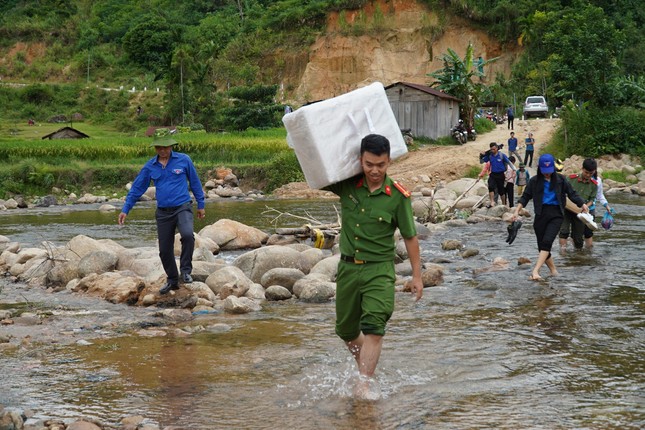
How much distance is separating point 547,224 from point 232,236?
6.28 meters

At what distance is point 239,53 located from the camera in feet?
185

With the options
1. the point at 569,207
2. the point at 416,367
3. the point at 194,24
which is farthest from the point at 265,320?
the point at 194,24

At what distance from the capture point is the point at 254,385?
6477 millimetres

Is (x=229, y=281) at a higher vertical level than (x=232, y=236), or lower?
Result: higher

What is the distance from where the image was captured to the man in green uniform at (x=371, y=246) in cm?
572

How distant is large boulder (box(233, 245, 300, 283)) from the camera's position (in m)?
11.3

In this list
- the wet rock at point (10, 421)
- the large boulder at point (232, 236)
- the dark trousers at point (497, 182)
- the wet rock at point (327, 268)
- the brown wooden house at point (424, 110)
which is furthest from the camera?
the brown wooden house at point (424, 110)

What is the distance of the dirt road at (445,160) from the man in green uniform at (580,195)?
1576 cm

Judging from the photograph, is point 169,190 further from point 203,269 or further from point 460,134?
point 460,134

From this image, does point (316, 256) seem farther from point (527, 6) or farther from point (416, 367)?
point (527, 6)

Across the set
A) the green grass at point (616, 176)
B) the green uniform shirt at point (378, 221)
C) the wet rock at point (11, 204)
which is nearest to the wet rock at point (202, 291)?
the green uniform shirt at point (378, 221)

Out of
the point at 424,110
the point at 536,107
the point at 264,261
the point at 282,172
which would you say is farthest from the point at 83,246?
the point at 536,107

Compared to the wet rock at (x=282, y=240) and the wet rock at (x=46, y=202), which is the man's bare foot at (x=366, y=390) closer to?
the wet rock at (x=282, y=240)

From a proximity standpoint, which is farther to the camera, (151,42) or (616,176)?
(151,42)
